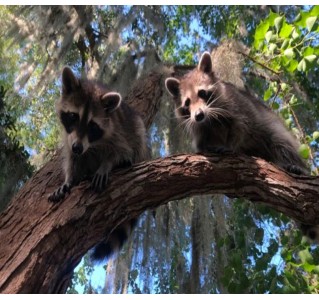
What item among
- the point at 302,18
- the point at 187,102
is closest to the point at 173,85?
the point at 187,102

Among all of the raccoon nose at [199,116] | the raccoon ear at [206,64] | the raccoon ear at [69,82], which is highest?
the raccoon ear at [206,64]

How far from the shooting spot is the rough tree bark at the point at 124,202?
220cm

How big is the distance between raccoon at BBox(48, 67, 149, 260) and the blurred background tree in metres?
0.83

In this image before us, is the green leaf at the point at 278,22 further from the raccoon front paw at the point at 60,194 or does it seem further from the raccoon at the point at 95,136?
the raccoon front paw at the point at 60,194

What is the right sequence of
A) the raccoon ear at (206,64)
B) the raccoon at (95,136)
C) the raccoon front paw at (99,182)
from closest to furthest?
the raccoon front paw at (99,182) → the raccoon at (95,136) → the raccoon ear at (206,64)

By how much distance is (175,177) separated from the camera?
233cm

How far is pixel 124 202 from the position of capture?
7.64 ft

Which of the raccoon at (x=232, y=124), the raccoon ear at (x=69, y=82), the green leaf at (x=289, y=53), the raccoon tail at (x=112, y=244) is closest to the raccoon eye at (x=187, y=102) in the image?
the raccoon at (x=232, y=124)

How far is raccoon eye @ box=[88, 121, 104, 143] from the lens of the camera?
2588mm

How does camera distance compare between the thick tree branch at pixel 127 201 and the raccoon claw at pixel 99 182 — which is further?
the raccoon claw at pixel 99 182

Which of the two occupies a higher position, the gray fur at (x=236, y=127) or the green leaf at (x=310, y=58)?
the gray fur at (x=236, y=127)

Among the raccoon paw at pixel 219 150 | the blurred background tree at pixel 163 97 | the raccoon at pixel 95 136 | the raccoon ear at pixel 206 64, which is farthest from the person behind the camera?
the blurred background tree at pixel 163 97

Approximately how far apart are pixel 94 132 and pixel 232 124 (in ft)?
2.45

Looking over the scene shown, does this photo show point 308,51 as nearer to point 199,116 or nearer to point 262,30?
point 262,30
